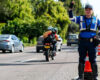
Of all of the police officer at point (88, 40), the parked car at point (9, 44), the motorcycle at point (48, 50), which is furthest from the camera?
the parked car at point (9, 44)

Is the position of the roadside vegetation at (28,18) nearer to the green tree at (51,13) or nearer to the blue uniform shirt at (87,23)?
the green tree at (51,13)

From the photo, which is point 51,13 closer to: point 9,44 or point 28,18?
point 28,18

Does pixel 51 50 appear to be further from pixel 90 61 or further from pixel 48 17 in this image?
pixel 48 17

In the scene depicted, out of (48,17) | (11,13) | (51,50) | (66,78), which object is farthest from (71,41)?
(66,78)

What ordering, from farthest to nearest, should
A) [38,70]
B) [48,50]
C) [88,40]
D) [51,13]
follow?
[51,13], [48,50], [38,70], [88,40]

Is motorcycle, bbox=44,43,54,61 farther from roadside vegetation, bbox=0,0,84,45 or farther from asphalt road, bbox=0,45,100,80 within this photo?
roadside vegetation, bbox=0,0,84,45

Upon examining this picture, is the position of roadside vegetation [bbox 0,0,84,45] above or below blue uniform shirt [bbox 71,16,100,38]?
below

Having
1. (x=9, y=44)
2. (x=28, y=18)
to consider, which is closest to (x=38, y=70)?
(x=9, y=44)

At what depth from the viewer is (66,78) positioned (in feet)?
37.2

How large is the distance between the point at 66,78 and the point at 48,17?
7060 centimetres

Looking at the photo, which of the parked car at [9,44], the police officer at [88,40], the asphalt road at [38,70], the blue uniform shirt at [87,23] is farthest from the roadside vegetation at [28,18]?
the police officer at [88,40]

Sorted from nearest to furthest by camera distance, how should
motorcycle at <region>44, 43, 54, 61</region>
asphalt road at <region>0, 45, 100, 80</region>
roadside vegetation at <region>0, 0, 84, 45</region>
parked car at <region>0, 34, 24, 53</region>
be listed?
asphalt road at <region>0, 45, 100, 80</region>
motorcycle at <region>44, 43, 54, 61</region>
parked car at <region>0, 34, 24, 53</region>
roadside vegetation at <region>0, 0, 84, 45</region>

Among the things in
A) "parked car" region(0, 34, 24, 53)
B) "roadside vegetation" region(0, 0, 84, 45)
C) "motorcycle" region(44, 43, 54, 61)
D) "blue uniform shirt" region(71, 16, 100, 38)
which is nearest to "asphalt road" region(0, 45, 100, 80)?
"motorcycle" region(44, 43, 54, 61)

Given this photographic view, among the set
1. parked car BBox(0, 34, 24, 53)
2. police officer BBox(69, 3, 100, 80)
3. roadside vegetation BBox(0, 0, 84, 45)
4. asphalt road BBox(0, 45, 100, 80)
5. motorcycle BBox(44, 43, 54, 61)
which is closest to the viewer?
police officer BBox(69, 3, 100, 80)
